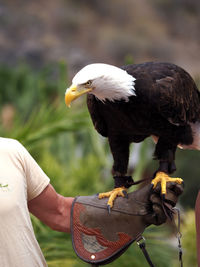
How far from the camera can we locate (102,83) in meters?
1.92

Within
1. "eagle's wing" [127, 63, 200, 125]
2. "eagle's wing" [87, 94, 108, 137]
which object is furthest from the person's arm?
"eagle's wing" [127, 63, 200, 125]

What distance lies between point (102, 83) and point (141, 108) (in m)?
0.21

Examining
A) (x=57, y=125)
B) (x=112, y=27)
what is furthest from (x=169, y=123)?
(x=112, y=27)

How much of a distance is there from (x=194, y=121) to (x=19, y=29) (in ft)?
41.2

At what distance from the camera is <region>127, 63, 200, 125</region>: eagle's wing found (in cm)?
203

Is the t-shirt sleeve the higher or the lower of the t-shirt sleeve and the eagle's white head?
the lower

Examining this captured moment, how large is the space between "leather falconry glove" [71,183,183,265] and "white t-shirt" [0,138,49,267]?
25 cm

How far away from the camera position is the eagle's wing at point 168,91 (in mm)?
2032

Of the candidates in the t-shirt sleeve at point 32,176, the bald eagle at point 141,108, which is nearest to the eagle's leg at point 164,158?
the bald eagle at point 141,108

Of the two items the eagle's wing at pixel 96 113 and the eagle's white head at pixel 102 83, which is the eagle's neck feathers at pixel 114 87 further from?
the eagle's wing at pixel 96 113

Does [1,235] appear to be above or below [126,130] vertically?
below

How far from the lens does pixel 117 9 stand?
→ 14.6m

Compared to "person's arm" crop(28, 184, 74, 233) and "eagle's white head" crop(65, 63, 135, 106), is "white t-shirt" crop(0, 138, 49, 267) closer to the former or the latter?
"person's arm" crop(28, 184, 74, 233)

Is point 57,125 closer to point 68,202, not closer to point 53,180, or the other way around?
point 53,180
